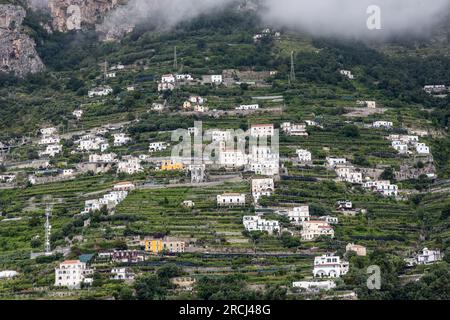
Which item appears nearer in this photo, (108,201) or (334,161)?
(108,201)

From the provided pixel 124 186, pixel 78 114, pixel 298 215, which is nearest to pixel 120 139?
pixel 78 114

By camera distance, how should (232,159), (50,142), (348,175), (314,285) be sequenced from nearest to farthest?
1. (314,285)
2. (348,175)
3. (232,159)
4. (50,142)

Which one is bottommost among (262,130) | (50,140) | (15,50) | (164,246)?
(164,246)

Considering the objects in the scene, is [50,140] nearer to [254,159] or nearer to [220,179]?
[254,159]

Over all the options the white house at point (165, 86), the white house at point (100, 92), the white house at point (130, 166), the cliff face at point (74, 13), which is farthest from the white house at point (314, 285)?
the cliff face at point (74, 13)

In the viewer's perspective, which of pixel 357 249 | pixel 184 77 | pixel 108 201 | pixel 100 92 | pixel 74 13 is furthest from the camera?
pixel 74 13

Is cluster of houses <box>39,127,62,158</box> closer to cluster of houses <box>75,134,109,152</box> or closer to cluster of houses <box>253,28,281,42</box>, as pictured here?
cluster of houses <box>75,134,109,152</box>

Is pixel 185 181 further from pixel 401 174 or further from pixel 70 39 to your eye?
pixel 70 39

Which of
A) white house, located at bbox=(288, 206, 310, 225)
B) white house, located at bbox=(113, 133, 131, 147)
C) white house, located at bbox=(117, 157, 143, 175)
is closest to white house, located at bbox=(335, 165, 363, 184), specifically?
white house, located at bbox=(288, 206, 310, 225)

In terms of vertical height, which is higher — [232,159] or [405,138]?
[405,138]
